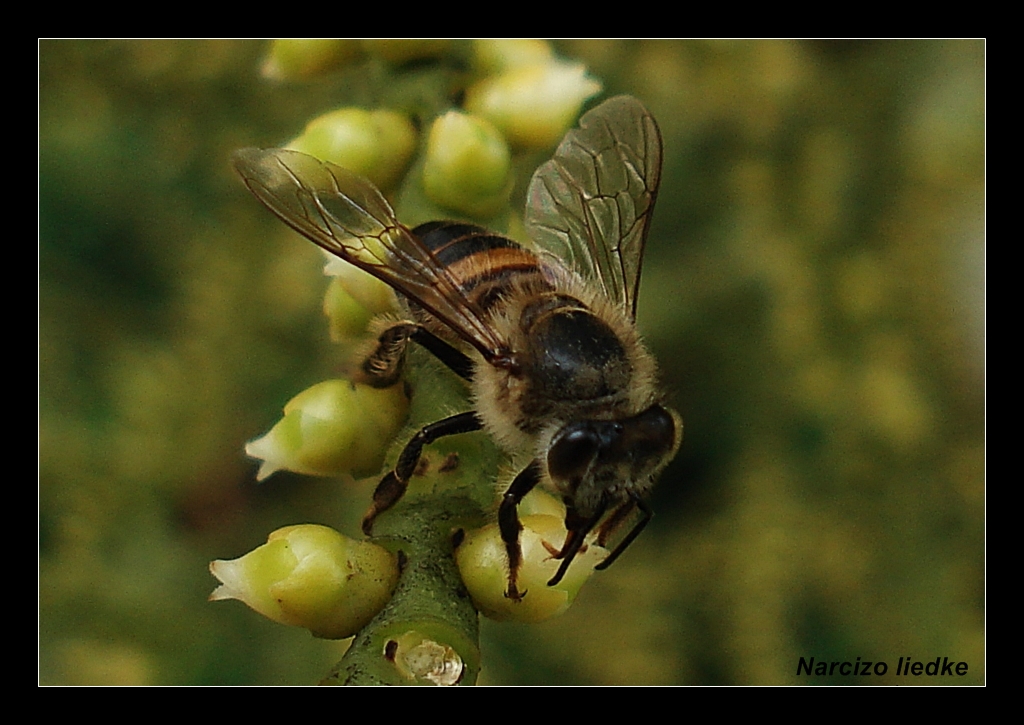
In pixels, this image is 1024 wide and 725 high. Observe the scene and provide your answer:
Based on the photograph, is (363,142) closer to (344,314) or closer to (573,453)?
(344,314)

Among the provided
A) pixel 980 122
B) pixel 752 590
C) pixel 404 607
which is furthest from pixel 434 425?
pixel 980 122

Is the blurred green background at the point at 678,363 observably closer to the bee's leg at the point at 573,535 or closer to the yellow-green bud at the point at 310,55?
the yellow-green bud at the point at 310,55

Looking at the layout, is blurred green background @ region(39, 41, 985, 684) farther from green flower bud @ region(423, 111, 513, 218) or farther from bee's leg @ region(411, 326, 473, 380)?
green flower bud @ region(423, 111, 513, 218)

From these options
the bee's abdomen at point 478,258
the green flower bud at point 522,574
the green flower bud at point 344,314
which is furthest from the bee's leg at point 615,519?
the green flower bud at point 344,314

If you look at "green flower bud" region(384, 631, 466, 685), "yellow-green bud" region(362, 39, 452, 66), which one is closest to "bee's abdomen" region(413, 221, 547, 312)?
"yellow-green bud" region(362, 39, 452, 66)

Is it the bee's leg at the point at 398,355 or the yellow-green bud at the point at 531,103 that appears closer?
the bee's leg at the point at 398,355

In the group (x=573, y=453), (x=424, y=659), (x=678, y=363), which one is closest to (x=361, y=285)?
(x=573, y=453)

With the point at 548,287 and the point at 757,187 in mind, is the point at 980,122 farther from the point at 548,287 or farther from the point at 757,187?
the point at 548,287
